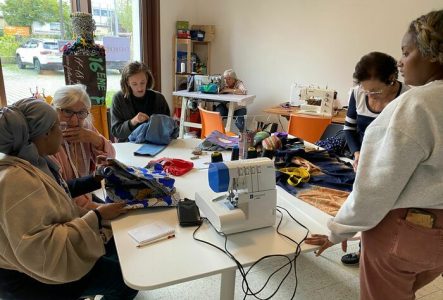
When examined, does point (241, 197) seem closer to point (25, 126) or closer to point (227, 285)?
point (227, 285)

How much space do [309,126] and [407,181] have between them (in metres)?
1.85

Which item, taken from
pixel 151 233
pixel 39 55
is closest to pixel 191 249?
pixel 151 233

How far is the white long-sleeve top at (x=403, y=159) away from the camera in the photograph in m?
0.85

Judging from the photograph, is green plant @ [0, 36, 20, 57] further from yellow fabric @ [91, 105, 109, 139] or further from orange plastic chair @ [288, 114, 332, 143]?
orange plastic chair @ [288, 114, 332, 143]

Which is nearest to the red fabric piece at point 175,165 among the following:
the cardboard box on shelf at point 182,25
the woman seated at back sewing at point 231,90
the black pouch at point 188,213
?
the black pouch at point 188,213

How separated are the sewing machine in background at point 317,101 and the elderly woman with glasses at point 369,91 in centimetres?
109

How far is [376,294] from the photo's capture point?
3.51 feet

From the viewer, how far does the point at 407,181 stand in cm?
91

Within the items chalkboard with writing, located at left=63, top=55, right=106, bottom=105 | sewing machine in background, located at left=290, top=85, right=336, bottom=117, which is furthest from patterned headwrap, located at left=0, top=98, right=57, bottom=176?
sewing machine in background, located at left=290, top=85, right=336, bottom=117

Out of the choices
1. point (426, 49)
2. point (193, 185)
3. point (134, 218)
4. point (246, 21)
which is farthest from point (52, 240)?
point (246, 21)

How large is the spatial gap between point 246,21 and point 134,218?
4.14 meters

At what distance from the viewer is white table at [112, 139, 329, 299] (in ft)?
3.16

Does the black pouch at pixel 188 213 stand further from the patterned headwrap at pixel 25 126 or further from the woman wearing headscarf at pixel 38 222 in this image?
the patterned headwrap at pixel 25 126

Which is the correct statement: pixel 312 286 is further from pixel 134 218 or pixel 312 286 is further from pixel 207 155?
pixel 134 218
